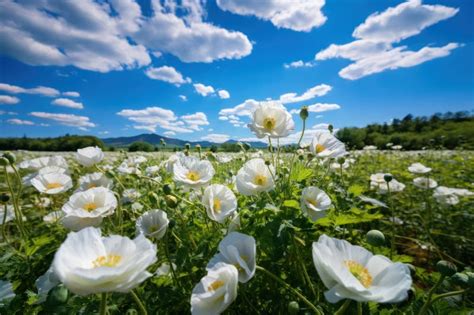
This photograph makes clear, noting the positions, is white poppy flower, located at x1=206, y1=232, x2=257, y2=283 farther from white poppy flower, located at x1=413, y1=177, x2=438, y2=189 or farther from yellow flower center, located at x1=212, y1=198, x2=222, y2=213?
white poppy flower, located at x1=413, y1=177, x2=438, y2=189

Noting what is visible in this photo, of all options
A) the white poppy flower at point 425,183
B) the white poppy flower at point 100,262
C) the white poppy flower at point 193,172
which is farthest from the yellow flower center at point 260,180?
the white poppy flower at point 425,183

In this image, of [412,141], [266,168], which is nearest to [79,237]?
[266,168]

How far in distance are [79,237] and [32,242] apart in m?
1.10

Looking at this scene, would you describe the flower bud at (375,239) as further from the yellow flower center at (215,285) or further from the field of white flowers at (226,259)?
the yellow flower center at (215,285)

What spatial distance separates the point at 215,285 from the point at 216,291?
0.05 m

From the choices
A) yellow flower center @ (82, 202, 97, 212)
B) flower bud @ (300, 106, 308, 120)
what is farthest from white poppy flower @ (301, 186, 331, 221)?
yellow flower center @ (82, 202, 97, 212)

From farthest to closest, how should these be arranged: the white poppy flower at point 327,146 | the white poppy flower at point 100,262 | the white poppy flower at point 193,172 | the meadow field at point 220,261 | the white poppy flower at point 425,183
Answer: the white poppy flower at point 425,183
the white poppy flower at point 327,146
the white poppy flower at point 193,172
the meadow field at point 220,261
the white poppy flower at point 100,262

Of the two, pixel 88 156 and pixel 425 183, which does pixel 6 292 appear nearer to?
pixel 88 156

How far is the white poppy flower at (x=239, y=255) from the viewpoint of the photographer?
2.75 ft

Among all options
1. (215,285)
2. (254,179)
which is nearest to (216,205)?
(254,179)

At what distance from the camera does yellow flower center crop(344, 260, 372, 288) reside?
75 centimetres

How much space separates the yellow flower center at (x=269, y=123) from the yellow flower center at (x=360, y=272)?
3.05 feet

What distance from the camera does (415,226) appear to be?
9.10 feet

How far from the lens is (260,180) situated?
136 centimetres
